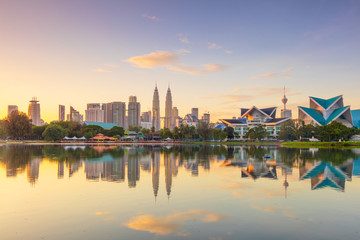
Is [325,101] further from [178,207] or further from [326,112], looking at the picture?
[178,207]

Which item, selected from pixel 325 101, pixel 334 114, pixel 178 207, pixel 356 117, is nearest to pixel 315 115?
pixel 334 114

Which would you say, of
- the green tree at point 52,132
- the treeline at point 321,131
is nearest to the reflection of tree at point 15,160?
the green tree at point 52,132

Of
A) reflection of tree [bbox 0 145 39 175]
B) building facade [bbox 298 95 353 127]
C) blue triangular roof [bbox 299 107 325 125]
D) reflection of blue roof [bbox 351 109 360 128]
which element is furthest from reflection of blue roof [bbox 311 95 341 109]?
reflection of tree [bbox 0 145 39 175]

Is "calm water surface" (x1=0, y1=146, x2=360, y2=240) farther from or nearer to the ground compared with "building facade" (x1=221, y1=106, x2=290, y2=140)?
nearer to the ground

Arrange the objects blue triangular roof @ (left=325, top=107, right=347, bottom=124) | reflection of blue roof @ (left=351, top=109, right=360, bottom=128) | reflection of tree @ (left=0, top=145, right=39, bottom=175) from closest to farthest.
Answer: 1. reflection of tree @ (left=0, top=145, right=39, bottom=175)
2. blue triangular roof @ (left=325, top=107, right=347, bottom=124)
3. reflection of blue roof @ (left=351, top=109, right=360, bottom=128)

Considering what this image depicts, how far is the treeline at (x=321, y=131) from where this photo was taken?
75850 mm

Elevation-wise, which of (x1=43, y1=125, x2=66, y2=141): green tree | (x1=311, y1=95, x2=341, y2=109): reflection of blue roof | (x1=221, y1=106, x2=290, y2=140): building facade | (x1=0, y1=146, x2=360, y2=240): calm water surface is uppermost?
(x1=311, y1=95, x2=341, y2=109): reflection of blue roof

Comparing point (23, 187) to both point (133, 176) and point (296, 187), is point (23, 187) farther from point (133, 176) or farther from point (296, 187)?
point (296, 187)

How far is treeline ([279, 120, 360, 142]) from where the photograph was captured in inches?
2986

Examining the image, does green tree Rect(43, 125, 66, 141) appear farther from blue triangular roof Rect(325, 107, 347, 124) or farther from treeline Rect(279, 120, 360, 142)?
blue triangular roof Rect(325, 107, 347, 124)

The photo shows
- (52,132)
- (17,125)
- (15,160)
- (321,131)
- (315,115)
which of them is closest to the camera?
(15,160)

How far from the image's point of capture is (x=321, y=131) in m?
79.5

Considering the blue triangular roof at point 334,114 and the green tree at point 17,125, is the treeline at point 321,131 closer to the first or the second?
the blue triangular roof at point 334,114

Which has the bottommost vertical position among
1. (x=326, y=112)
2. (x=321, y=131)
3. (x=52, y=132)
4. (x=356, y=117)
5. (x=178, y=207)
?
(x=178, y=207)
